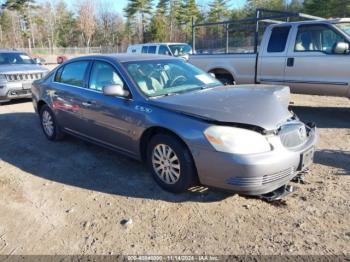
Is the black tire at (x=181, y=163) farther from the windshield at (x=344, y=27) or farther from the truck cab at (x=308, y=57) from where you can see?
the windshield at (x=344, y=27)

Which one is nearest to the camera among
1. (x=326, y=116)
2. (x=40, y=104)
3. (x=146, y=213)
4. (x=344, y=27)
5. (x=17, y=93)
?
(x=146, y=213)

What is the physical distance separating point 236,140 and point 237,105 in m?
0.56

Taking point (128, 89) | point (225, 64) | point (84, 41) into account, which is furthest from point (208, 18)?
point (128, 89)

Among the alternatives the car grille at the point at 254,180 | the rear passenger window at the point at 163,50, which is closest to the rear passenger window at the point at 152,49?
the rear passenger window at the point at 163,50

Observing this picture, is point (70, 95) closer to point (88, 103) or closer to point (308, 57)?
point (88, 103)

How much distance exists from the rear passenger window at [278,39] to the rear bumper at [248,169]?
4758 mm

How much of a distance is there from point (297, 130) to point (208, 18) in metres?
56.8

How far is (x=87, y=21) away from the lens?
220ft

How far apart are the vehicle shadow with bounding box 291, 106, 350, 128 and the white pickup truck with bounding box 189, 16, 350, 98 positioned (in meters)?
0.53

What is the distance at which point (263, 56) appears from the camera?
310 inches

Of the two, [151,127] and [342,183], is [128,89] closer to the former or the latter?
[151,127]

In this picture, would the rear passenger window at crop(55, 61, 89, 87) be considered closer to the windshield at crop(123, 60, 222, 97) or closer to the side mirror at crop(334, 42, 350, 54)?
the windshield at crop(123, 60, 222, 97)

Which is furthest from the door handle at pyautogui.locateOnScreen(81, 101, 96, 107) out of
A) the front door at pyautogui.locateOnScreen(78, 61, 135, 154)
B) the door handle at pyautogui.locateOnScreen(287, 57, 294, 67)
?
the door handle at pyautogui.locateOnScreen(287, 57, 294, 67)

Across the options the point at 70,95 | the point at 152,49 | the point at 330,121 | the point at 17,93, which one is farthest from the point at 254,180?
the point at 152,49
